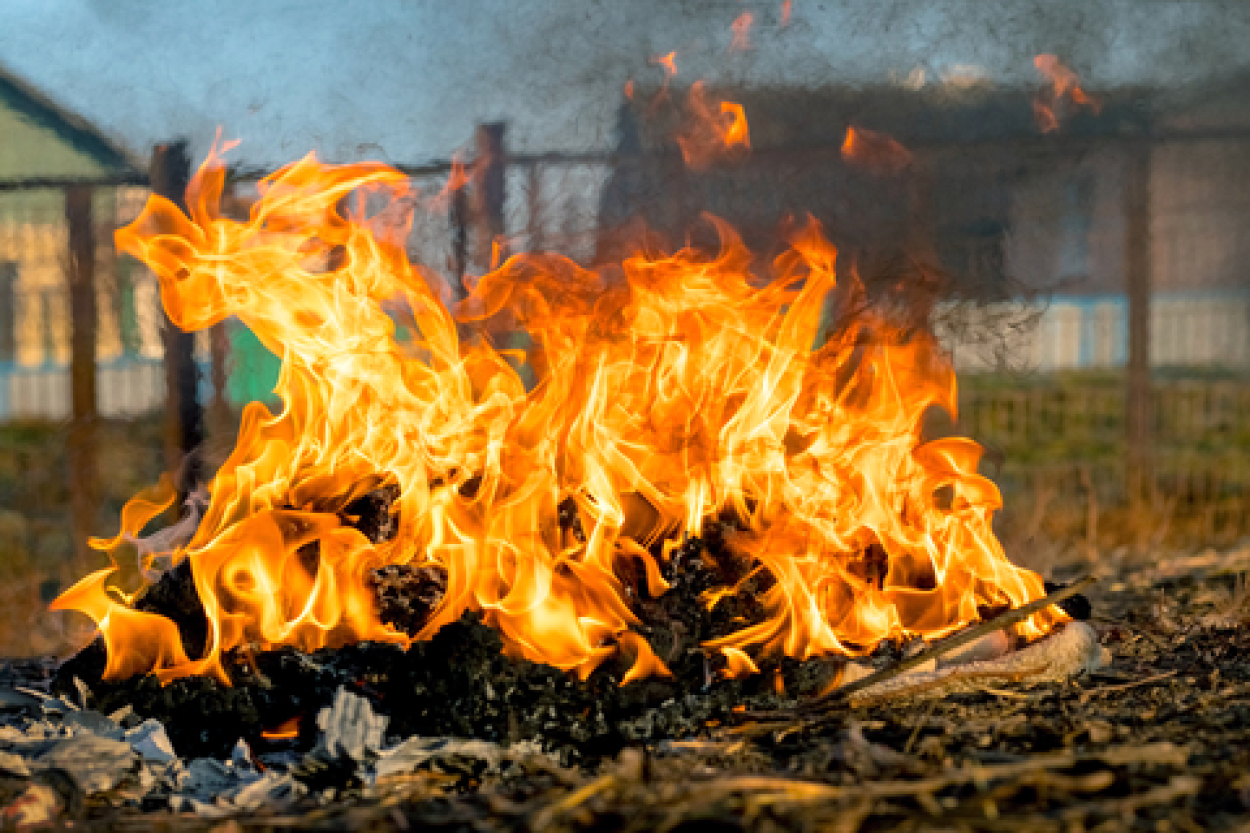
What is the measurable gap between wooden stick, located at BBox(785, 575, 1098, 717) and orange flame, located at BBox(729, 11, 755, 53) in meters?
3.04

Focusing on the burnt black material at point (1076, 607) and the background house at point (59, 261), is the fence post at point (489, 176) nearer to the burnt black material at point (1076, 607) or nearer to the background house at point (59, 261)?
the background house at point (59, 261)

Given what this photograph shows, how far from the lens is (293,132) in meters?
4.91

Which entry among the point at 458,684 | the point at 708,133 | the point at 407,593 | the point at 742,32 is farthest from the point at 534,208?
the point at 458,684

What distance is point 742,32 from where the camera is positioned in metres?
5.14

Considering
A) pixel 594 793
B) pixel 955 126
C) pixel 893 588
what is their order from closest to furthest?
pixel 594 793 → pixel 893 588 → pixel 955 126

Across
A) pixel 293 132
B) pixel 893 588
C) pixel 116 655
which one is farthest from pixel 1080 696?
pixel 293 132

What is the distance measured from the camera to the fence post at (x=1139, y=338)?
6027 mm

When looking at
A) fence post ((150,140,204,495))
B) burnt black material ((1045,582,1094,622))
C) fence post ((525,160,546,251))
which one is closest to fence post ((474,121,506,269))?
fence post ((525,160,546,251))

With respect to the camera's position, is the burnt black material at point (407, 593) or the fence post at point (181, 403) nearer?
the burnt black material at point (407, 593)

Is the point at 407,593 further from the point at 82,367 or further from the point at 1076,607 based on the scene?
the point at 82,367

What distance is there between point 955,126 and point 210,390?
4063 millimetres

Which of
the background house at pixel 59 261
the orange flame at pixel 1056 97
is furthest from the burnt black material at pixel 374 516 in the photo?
the orange flame at pixel 1056 97

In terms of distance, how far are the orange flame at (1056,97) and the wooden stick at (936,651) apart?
341 cm

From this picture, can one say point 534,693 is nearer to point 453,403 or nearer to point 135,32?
point 453,403
